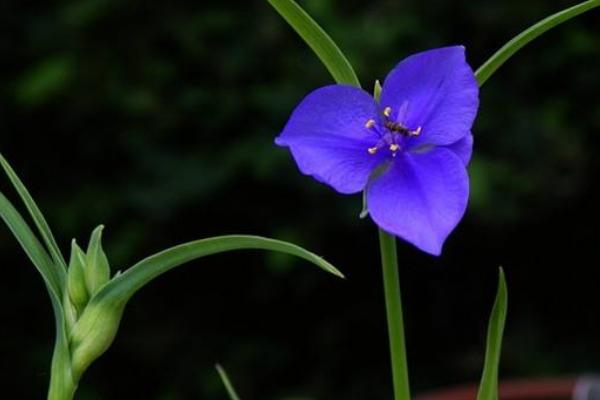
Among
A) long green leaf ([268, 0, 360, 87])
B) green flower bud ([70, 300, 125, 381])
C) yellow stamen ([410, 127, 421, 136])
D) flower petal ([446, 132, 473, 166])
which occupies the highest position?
long green leaf ([268, 0, 360, 87])

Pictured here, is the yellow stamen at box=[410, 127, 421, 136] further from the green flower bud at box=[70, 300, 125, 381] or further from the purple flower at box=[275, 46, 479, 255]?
the green flower bud at box=[70, 300, 125, 381]

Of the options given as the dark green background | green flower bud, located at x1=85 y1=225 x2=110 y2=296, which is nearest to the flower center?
green flower bud, located at x1=85 y1=225 x2=110 y2=296

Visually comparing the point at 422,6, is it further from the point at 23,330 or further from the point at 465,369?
the point at 23,330

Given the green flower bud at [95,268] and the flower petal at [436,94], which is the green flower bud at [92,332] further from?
the flower petal at [436,94]

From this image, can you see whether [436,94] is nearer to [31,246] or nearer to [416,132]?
[416,132]

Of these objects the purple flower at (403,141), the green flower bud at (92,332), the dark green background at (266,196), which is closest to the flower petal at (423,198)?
the purple flower at (403,141)
